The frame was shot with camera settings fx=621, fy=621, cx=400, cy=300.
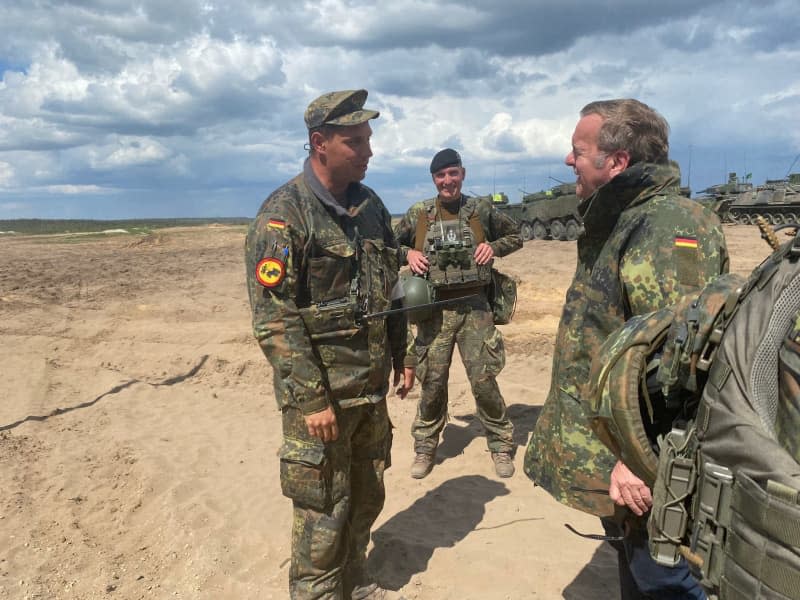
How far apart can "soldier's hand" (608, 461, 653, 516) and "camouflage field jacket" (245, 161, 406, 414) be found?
1223mm

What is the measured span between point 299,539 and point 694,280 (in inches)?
75.7

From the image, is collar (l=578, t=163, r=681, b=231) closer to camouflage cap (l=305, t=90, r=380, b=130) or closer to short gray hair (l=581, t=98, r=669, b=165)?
short gray hair (l=581, t=98, r=669, b=165)

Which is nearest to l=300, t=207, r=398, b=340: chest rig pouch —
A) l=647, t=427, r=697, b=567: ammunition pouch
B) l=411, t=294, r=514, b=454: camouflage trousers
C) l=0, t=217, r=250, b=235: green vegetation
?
l=647, t=427, r=697, b=567: ammunition pouch

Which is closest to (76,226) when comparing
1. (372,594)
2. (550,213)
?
(550,213)

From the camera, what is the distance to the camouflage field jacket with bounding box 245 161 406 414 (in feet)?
8.19

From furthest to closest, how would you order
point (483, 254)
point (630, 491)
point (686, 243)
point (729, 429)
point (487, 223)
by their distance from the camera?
1. point (487, 223)
2. point (483, 254)
3. point (686, 243)
4. point (630, 491)
5. point (729, 429)

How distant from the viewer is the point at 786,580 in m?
1.02

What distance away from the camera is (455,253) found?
4707mm

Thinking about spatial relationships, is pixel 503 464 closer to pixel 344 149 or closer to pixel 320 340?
pixel 320 340

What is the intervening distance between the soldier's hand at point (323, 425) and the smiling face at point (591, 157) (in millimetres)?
1346

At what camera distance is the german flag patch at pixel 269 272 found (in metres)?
2.45

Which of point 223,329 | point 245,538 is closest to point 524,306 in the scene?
point 223,329

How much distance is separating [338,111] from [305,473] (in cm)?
156

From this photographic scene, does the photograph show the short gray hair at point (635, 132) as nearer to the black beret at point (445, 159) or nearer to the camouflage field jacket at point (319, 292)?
the camouflage field jacket at point (319, 292)
